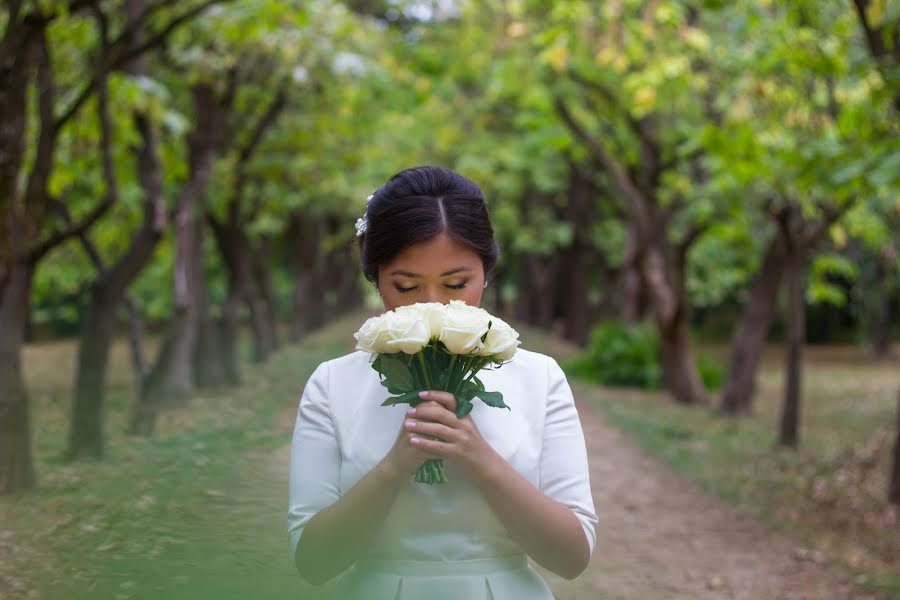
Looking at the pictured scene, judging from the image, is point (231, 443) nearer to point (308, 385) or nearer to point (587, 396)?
point (308, 385)

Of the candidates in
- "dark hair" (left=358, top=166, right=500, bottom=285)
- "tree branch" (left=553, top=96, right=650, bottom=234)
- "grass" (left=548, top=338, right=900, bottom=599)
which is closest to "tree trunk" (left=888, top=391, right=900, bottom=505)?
"grass" (left=548, top=338, right=900, bottom=599)

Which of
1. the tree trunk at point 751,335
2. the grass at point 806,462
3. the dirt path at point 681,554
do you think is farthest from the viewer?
the tree trunk at point 751,335

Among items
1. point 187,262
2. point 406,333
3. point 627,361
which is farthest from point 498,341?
point 627,361

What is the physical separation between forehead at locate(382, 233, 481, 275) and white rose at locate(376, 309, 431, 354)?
0.80ft

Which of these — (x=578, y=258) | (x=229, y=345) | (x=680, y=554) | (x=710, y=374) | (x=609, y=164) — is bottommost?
(x=680, y=554)

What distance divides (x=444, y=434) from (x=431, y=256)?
0.46 metres

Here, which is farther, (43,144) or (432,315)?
(43,144)

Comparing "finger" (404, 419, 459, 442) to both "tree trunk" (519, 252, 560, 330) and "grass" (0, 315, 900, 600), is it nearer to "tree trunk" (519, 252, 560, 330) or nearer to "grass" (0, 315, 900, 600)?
"grass" (0, 315, 900, 600)

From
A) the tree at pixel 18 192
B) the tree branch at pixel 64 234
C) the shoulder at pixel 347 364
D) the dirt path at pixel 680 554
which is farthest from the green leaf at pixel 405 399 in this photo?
the tree branch at pixel 64 234

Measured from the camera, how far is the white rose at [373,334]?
2137 mm

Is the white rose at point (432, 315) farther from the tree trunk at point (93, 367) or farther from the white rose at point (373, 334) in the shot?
the tree trunk at point (93, 367)

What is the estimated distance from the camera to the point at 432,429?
2.11 m

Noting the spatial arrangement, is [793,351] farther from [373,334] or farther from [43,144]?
[373,334]

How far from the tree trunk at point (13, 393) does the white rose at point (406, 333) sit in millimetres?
A: 6041
